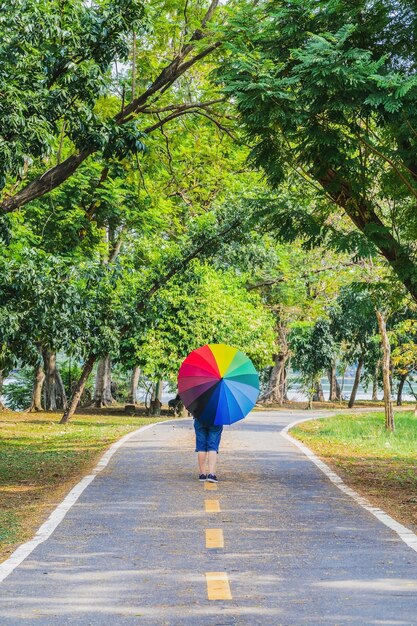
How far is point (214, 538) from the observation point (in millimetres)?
9055

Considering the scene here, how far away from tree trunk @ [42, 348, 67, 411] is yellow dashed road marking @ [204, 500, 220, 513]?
90.8 feet

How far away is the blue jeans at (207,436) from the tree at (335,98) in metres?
3.23

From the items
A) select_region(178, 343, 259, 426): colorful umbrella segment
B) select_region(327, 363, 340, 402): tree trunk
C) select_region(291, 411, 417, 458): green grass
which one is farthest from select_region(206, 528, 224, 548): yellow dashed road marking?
select_region(327, 363, 340, 402): tree trunk

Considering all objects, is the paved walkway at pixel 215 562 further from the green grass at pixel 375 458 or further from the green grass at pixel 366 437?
the green grass at pixel 366 437

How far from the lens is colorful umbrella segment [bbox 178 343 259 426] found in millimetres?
13141

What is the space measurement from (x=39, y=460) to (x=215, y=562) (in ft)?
36.0

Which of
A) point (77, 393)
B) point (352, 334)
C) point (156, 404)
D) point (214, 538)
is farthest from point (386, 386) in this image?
point (352, 334)

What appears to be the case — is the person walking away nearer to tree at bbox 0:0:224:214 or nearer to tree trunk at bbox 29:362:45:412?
tree at bbox 0:0:224:214

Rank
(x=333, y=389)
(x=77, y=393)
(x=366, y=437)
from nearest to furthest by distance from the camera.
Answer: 1. (x=366, y=437)
2. (x=77, y=393)
3. (x=333, y=389)

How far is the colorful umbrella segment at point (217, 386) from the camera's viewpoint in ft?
43.1

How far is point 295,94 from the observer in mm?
11656

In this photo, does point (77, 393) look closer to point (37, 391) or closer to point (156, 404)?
point (156, 404)

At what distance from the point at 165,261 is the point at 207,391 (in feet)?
60.6

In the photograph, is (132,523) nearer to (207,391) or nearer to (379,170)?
(207,391)
